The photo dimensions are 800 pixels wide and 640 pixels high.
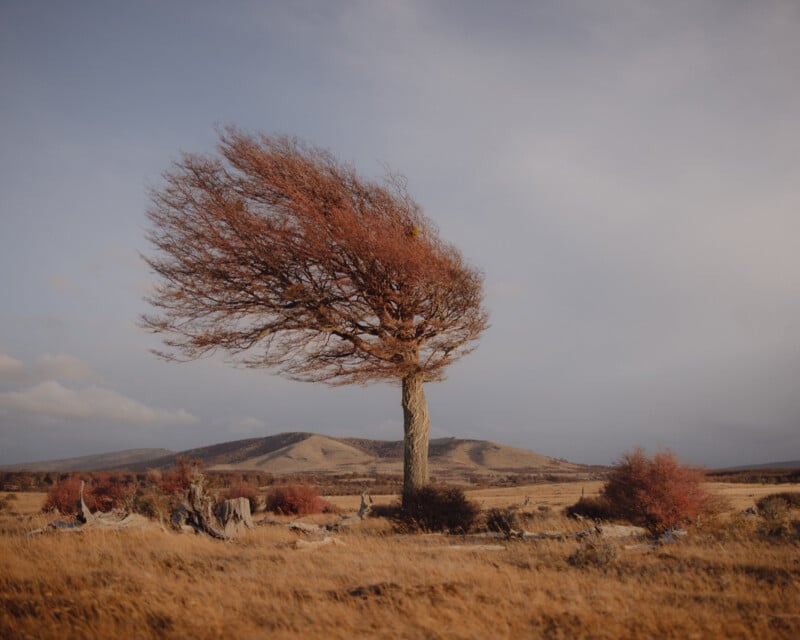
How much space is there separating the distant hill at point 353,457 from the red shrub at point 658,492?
217ft

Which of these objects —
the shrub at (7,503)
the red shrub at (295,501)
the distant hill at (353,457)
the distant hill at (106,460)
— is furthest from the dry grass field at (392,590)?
the distant hill at (106,460)

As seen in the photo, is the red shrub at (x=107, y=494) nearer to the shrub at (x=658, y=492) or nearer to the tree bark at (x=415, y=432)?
the tree bark at (x=415, y=432)

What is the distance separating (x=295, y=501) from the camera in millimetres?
23203

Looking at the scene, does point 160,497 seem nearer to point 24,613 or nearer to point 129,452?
point 24,613

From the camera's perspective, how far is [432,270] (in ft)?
43.1

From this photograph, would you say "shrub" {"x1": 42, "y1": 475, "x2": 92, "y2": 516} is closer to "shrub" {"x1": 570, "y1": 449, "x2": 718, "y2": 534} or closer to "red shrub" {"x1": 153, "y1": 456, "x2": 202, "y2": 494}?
"red shrub" {"x1": 153, "y1": 456, "x2": 202, "y2": 494}

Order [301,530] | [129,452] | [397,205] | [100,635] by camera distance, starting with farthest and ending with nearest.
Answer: [129,452] → [397,205] → [301,530] → [100,635]

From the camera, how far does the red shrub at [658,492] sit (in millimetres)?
11688

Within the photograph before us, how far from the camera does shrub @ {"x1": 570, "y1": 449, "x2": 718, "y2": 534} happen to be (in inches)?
460

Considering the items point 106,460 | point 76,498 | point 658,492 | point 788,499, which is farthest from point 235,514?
point 106,460

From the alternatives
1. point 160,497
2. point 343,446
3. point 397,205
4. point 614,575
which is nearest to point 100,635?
point 614,575

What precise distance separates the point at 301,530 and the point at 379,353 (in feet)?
15.5

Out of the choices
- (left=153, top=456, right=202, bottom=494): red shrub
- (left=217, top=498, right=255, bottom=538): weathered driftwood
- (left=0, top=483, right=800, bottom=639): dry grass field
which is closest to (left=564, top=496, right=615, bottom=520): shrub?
(left=0, top=483, right=800, bottom=639): dry grass field

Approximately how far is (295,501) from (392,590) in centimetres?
1906
